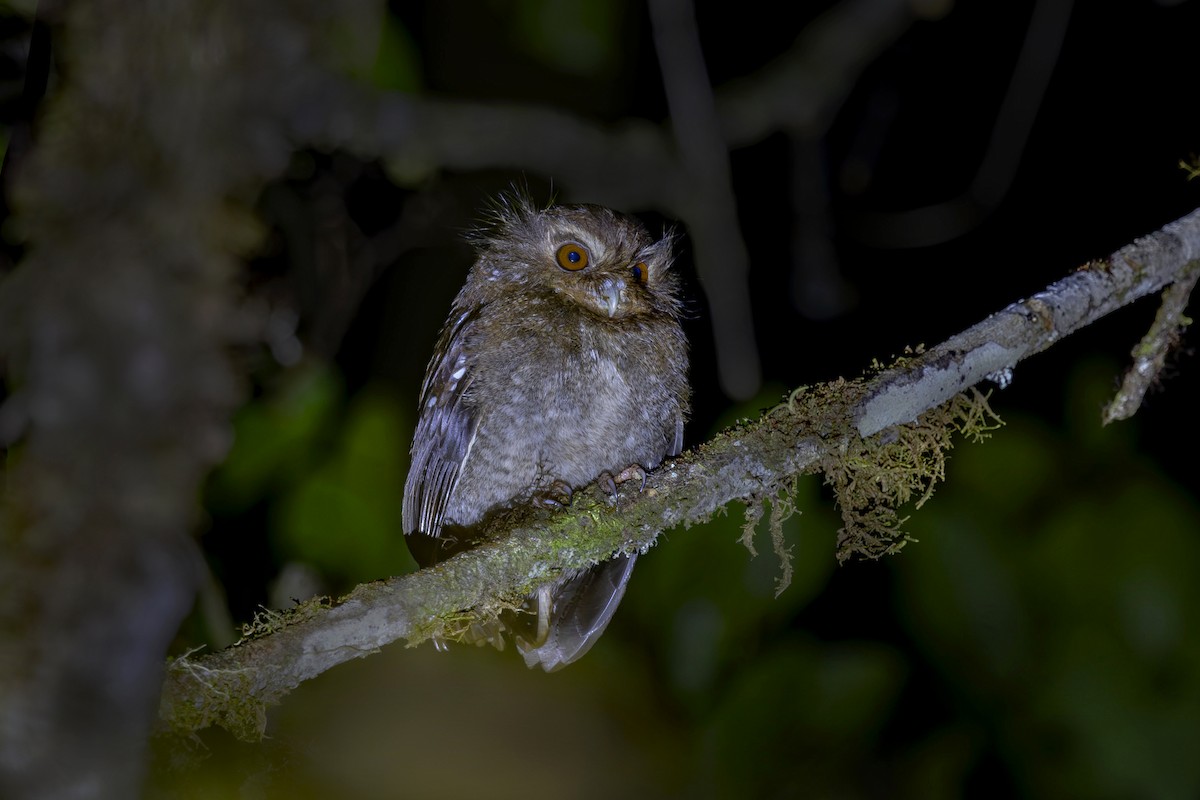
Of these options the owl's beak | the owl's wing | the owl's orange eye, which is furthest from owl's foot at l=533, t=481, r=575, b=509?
the owl's orange eye

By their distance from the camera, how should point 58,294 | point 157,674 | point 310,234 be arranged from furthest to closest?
point 310,234, point 58,294, point 157,674

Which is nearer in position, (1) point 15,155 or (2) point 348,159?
Result: (1) point 15,155

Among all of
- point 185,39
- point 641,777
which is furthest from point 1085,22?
point 185,39

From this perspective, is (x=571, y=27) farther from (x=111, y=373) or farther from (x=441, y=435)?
(x=111, y=373)

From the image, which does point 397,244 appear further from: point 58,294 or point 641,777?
point 58,294

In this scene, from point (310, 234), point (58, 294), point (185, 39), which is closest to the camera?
point (58, 294)

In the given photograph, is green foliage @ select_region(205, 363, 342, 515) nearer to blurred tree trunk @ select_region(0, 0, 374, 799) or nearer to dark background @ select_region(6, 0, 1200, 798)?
dark background @ select_region(6, 0, 1200, 798)
